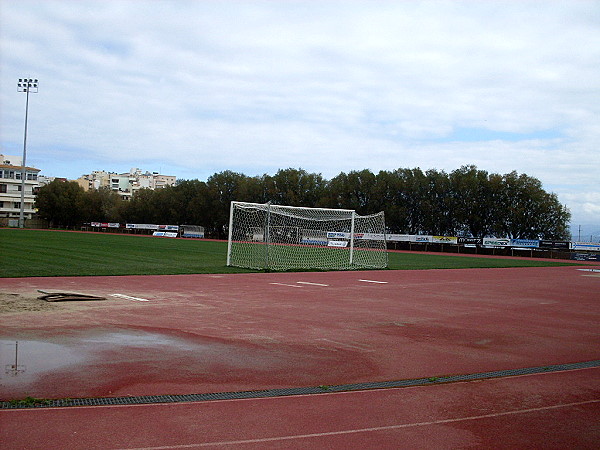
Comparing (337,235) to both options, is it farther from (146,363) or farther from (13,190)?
(13,190)

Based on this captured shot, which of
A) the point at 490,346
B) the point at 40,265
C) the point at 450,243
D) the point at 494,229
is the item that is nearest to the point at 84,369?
the point at 490,346

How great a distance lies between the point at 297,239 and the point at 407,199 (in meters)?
31.1

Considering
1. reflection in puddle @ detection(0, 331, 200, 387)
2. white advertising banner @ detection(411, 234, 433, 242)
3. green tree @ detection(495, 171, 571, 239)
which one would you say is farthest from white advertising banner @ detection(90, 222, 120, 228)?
reflection in puddle @ detection(0, 331, 200, 387)

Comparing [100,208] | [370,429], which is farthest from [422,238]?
[100,208]

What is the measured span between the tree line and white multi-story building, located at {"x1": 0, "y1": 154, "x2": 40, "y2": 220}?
111 ft

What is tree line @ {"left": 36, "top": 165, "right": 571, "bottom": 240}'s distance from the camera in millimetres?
60625

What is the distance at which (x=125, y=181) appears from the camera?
160m

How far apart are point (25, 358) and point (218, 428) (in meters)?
3.24

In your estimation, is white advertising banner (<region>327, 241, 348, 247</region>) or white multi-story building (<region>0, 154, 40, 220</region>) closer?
white advertising banner (<region>327, 241, 348, 247</region>)

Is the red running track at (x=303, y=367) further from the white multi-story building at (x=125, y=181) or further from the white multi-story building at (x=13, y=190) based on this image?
the white multi-story building at (x=125, y=181)

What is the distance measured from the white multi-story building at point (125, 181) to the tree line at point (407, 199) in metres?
69.7

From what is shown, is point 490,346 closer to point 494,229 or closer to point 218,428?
point 218,428

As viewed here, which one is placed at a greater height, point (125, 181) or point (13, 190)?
point (125, 181)

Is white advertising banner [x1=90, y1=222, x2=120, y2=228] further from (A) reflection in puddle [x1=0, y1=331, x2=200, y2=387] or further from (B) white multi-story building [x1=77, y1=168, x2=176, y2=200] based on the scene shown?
(A) reflection in puddle [x1=0, y1=331, x2=200, y2=387]
